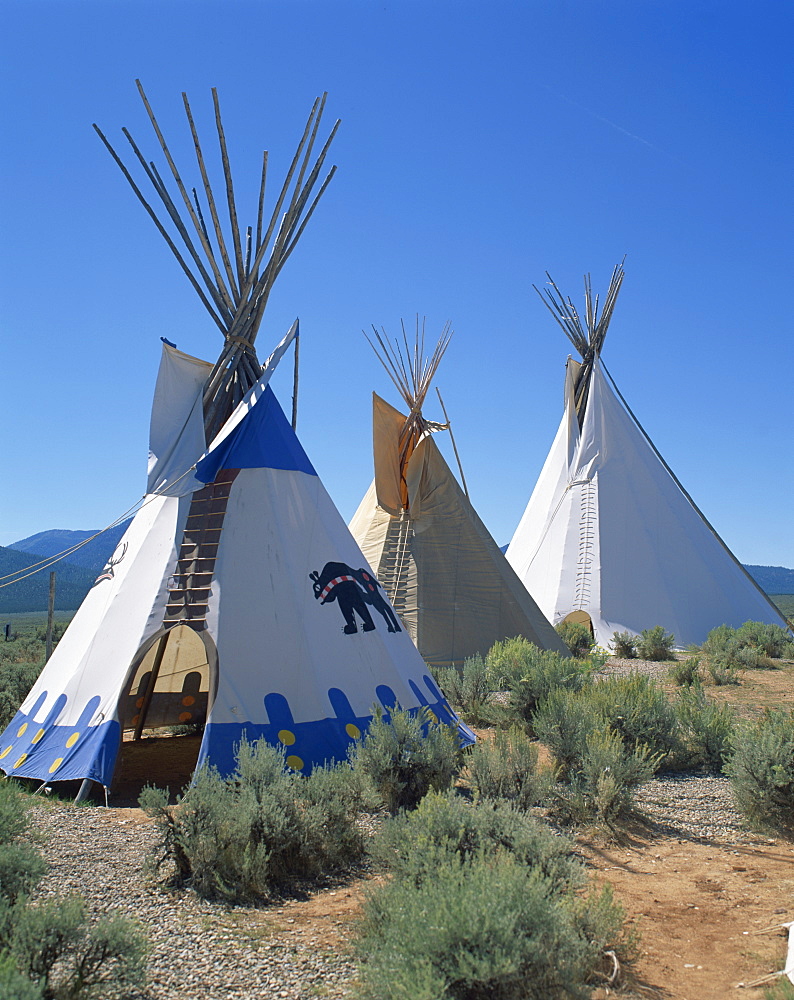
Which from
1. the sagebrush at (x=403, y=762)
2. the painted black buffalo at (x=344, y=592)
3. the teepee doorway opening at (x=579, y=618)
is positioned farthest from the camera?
the teepee doorway opening at (x=579, y=618)

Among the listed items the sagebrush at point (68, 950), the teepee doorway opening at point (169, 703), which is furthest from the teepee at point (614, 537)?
the sagebrush at point (68, 950)

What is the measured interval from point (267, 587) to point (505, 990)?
393 cm

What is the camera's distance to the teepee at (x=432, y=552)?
449 inches

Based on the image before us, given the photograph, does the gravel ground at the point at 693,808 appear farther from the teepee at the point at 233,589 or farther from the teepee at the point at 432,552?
the teepee at the point at 432,552

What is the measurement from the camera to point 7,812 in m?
3.70

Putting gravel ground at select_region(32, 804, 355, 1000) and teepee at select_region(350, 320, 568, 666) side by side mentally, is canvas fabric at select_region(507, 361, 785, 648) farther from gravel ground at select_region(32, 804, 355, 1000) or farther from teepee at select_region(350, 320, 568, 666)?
gravel ground at select_region(32, 804, 355, 1000)

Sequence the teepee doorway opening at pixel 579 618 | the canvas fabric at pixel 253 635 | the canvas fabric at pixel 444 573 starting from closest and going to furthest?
the canvas fabric at pixel 253 635 → the canvas fabric at pixel 444 573 → the teepee doorway opening at pixel 579 618

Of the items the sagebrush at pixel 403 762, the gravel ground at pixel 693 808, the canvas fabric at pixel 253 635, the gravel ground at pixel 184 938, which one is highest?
the canvas fabric at pixel 253 635

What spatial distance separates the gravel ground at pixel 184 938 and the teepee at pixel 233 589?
3.41 ft

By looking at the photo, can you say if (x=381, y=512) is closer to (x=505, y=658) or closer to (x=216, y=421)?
(x=505, y=658)

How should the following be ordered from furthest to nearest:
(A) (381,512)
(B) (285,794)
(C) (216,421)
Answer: (A) (381,512)
(C) (216,421)
(B) (285,794)

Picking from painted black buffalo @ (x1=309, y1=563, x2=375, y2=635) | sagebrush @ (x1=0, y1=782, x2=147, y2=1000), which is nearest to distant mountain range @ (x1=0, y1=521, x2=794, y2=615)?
painted black buffalo @ (x1=309, y1=563, x2=375, y2=635)

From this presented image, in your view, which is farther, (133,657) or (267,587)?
(267,587)

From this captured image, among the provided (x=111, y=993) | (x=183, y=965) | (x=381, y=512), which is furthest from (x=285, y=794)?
(x=381, y=512)
